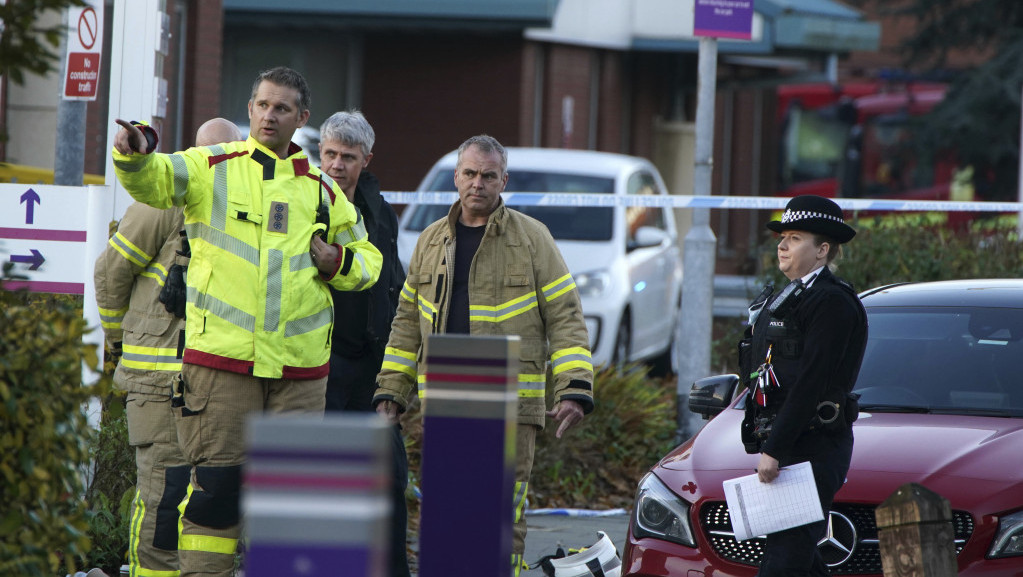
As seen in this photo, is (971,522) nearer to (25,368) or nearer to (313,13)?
(25,368)

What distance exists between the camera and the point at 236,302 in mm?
5055

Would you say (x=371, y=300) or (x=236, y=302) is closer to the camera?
(x=236, y=302)

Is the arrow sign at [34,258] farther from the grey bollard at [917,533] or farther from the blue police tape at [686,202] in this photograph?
the grey bollard at [917,533]

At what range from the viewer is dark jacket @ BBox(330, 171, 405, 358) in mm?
6340

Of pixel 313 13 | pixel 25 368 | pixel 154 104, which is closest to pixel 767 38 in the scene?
pixel 313 13

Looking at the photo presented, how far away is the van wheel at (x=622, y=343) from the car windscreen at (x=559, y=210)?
2.31 ft

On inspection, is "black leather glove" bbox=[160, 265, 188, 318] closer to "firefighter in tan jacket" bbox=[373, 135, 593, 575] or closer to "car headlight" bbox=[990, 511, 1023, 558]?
"firefighter in tan jacket" bbox=[373, 135, 593, 575]

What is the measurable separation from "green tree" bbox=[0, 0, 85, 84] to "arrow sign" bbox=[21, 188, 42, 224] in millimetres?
3102

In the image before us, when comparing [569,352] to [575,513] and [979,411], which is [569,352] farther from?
[575,513]

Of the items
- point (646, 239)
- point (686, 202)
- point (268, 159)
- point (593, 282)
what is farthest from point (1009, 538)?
point (646, 239)

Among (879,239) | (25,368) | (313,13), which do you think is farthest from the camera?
(313,13)

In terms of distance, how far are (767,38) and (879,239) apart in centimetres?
1040

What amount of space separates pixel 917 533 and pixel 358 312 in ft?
9.35

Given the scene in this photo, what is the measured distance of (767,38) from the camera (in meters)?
20.8
